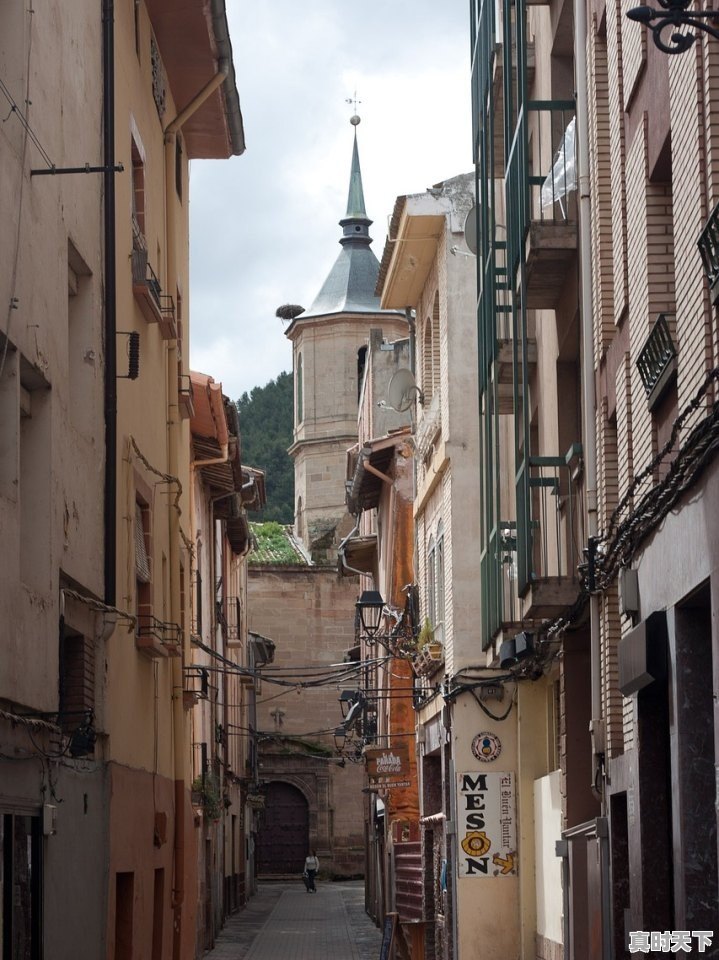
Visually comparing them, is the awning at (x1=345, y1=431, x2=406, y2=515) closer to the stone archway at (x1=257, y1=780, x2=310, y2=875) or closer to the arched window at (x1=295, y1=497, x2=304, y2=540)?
the stone archway at (x1=257, y1=780, x2=310, y2=875)

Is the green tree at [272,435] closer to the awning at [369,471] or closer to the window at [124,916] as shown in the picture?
the awning at [369,471]

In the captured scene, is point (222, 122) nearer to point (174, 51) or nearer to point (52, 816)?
point (174, 51)

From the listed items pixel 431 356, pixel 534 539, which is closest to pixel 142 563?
pixel 534 539

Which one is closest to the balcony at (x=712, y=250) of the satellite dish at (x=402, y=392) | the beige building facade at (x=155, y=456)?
the beige building facade at (x=155, y=456)

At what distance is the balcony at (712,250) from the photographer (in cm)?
913

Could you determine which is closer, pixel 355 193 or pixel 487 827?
pixel 487 827

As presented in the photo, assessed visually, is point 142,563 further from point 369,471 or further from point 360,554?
point 360,554

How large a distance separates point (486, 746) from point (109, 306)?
8.68 metres

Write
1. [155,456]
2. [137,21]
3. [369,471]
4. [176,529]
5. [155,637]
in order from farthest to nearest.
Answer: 1. [369,471]
2. [176,529]
3. [155,456]
4. [137,21]
5. [155,637]

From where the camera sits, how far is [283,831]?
208 feet

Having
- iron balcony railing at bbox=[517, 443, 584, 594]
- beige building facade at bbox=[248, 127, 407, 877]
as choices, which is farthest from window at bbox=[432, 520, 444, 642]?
beige building facade at bbox=[248, 127, 407, 877]

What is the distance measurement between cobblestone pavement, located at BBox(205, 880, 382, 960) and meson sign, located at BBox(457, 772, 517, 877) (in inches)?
311

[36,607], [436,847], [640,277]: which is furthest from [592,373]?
[436,847]

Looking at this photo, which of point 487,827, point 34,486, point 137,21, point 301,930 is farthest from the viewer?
point 301,930
